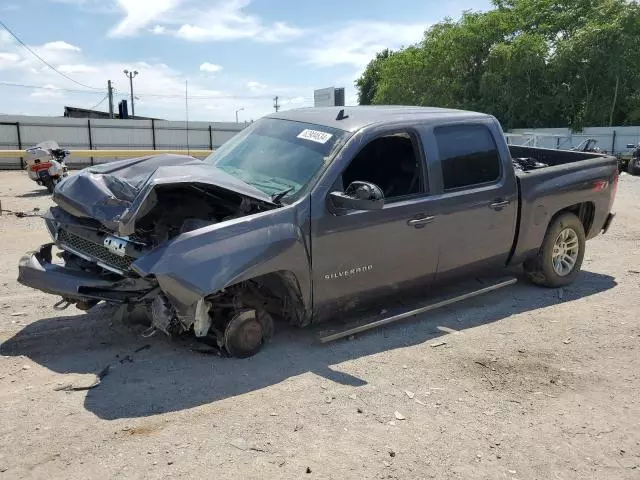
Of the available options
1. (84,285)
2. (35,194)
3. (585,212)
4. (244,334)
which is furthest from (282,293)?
(35,194)

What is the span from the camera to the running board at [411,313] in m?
4.78

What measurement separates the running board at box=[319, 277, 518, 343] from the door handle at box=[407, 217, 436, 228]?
807 millimetres

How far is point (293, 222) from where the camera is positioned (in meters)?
4.28

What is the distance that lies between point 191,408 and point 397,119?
2964 millimetres

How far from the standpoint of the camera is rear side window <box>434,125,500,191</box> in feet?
17.3

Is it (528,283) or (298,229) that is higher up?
(298,229)

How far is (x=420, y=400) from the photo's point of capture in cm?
393

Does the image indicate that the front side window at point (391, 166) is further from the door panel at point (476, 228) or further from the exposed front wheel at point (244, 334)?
the exposed front wheel at point (244, 334)

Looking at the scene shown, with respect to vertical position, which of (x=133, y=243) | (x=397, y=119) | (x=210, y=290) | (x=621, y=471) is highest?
(x=397, y=119)

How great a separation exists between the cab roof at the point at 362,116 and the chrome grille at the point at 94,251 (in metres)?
2.06

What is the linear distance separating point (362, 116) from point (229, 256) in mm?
1950

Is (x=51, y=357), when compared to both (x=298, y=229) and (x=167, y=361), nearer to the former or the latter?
(x=167, y=361)

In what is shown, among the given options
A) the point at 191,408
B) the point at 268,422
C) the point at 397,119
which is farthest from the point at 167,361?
the point at 397,119

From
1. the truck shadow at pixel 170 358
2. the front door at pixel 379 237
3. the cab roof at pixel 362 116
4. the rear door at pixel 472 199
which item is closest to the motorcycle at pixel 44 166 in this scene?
the truck shadow at pixel 170 358
